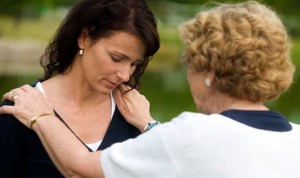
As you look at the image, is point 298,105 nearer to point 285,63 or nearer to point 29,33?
Result: point 29,33

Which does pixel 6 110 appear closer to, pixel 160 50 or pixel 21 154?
pixel 21 154

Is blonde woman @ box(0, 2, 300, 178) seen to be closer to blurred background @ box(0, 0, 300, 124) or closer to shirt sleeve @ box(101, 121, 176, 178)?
shirt sleeve @ box(101, 121, 176, 178)

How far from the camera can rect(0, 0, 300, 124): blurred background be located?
11.5 metres

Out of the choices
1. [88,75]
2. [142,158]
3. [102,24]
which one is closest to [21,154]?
[88,75]

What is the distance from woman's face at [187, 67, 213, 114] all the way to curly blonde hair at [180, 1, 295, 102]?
2 cm

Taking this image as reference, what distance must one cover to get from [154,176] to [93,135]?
0.64 metres

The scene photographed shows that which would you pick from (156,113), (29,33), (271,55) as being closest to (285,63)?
(271,55)

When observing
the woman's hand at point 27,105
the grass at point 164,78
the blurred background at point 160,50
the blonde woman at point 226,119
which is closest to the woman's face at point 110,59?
the woman's hand at point 27,105

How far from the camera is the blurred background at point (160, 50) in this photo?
1150 cm

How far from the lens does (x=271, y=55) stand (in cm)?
148

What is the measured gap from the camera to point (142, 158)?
58.3 inches

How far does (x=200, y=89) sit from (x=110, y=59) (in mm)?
523

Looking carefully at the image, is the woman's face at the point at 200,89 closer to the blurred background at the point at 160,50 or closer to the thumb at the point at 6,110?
the thumb at the point at 6,110

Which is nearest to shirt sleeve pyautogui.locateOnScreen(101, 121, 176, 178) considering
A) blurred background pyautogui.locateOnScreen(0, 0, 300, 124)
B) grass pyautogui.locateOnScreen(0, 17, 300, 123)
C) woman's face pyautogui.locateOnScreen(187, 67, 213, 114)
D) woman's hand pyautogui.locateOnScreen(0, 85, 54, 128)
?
woman's face pyautogui.locateOnScreen(187, 67, 213, 114)
